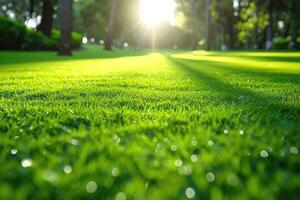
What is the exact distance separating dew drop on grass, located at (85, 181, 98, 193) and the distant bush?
2485 centimetres

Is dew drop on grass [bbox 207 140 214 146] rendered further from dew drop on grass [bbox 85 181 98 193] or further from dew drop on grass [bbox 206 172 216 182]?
dew drop on grass [bbox 85 181 98 193]

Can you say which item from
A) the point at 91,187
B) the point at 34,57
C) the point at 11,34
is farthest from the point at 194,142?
the point at 11,34

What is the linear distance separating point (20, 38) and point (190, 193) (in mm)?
26905

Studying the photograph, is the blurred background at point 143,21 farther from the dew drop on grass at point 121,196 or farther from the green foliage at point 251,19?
the dew drop on grass at point 121,196

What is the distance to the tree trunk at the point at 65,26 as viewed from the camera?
2247cm

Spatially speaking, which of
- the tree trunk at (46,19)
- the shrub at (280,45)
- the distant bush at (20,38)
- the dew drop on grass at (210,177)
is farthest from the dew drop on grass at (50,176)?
the shrub at (280,45)

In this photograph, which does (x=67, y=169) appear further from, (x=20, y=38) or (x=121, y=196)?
(x=20, y=38)

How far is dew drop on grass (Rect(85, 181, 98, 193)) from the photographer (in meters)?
1.84

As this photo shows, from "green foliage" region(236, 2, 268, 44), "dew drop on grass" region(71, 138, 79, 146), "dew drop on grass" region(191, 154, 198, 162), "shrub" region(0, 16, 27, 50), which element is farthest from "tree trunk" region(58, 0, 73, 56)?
"green foliage" region(236, 2, 268, 44)

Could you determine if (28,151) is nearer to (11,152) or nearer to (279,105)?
(11,152)

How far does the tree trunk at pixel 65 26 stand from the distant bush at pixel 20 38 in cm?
449

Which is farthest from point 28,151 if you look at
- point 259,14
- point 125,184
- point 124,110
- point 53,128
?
point 259,14

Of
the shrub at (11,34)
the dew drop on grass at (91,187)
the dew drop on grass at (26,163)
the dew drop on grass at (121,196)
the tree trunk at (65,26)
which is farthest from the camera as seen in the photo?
the shrub at (11,34)

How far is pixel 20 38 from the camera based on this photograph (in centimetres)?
2667
